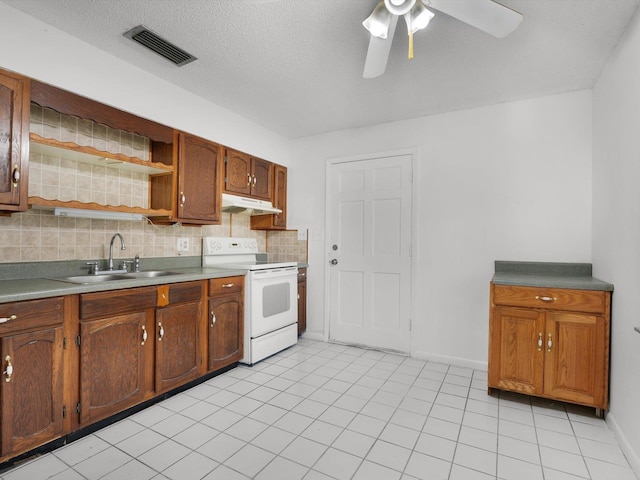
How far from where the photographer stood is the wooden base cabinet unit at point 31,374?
5.24 ft

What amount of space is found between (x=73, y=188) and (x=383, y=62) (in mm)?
2197

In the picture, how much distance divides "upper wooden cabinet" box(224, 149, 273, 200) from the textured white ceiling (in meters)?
0.49

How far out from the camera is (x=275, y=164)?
3.93 metres

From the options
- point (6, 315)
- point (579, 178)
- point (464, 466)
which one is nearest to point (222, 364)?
point (6, 315)

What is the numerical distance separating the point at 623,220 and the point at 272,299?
8.77ft

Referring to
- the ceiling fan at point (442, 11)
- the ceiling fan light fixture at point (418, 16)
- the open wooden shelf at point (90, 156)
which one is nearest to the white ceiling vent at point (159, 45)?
the open wooden shelf at point (90, 156)

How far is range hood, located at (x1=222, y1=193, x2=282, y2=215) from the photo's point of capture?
319cm

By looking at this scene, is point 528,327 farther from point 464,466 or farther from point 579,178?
point 579,178

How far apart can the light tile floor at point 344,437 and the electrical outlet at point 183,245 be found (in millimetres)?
1180

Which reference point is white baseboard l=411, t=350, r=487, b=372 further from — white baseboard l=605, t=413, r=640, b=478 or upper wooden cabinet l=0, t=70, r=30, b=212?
upper wooden cabinet l=0, t=70, r=30, b=212

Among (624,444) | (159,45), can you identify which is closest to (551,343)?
(624,444)

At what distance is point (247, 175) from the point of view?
11.4 ft

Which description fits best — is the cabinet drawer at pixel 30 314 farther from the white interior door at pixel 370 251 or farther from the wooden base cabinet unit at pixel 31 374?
the white interior door at pixel 370 251

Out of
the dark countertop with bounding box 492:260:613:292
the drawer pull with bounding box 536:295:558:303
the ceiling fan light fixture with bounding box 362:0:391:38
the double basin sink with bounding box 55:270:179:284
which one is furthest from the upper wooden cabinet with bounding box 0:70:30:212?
the drawer pull with bounding box 536:295:558:303
